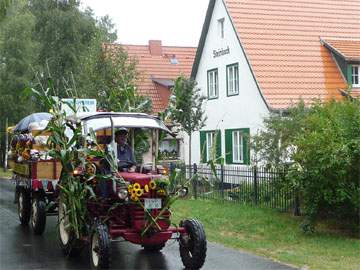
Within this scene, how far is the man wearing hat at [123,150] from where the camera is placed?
33.0ft

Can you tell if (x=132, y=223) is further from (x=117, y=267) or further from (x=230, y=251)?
(x=230, y=251)

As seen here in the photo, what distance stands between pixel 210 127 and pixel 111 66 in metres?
5.36

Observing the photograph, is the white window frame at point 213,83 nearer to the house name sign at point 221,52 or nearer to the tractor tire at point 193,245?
the house name sign at point 221,52

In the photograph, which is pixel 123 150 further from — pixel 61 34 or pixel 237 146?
pixel 61 34

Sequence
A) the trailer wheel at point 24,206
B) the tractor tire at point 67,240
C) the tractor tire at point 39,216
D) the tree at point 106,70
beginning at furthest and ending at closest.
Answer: the tree at point 106,70
the trailer wheel at point 24,206
the tractor tire at point 39,216
the tractor tire at point 67,240

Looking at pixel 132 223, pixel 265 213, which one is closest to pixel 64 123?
pixel 132 223

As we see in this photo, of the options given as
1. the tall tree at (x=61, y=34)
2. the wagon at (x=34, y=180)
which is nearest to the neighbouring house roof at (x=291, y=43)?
the wagon at (x=34, y=180)

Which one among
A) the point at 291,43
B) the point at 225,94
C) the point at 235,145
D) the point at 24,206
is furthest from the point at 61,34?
the point at 24,206

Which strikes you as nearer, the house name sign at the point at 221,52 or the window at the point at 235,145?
the window at the point at 235,145

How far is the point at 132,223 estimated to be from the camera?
9.32 meters

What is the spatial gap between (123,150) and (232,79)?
56.5 ft

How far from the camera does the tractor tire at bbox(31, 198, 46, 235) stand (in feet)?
41.2

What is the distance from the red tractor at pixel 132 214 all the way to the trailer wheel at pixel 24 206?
14.3 feet

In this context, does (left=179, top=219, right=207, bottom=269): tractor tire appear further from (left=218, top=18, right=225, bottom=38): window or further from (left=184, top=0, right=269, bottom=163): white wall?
(left=218, top=18, right=225, bottom=38): window
